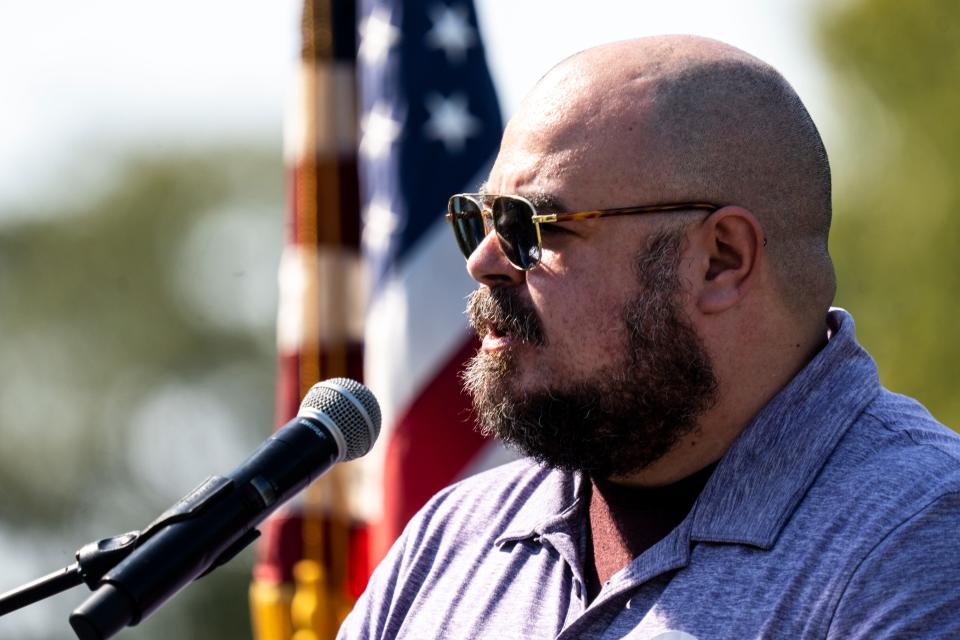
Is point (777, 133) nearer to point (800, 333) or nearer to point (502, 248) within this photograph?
point (800, 333)

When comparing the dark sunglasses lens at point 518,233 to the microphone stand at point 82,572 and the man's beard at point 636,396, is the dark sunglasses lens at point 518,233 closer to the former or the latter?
the man's beard at point 636,396

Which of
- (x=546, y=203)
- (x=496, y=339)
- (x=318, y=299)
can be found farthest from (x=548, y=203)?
(x=318, y=299)

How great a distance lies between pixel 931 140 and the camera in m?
15.2

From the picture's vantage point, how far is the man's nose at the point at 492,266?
2975 millimetres

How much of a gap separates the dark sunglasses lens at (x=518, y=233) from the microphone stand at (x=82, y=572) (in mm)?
1001

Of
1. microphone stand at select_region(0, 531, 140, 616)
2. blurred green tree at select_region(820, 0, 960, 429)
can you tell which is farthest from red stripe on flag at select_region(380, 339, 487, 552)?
blurred green tree at select_region(820, 0, 960, 429)

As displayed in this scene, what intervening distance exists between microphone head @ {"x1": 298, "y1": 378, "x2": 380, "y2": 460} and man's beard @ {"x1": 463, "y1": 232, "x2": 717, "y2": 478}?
1.28 ft

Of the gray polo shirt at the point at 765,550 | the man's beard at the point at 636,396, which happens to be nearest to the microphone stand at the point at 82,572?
the gray polo shirt at the point at 765,550

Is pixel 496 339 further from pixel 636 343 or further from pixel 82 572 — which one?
pixel 82 572

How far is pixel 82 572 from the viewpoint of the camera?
2.35 meters

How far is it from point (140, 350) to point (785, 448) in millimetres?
21124

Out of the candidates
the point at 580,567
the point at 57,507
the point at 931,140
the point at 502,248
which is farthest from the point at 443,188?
the point at 57,507

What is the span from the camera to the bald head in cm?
290

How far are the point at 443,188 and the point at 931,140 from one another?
1128 cm
